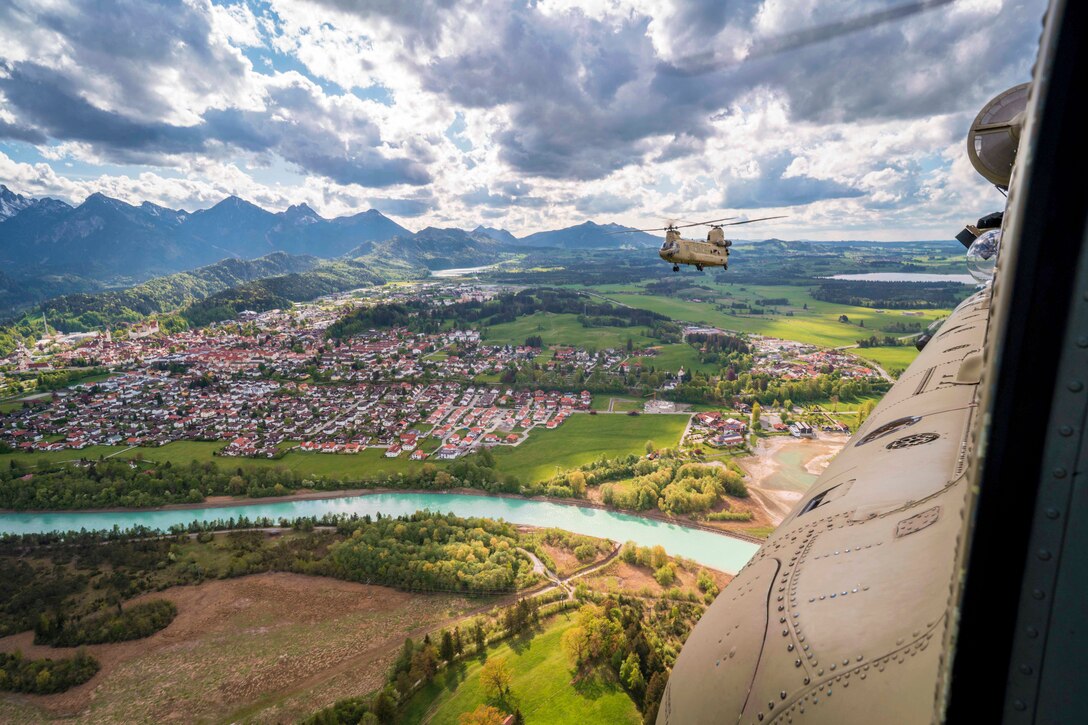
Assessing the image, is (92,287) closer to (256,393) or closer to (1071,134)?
(256,393)

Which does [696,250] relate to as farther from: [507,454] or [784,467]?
[507,454]

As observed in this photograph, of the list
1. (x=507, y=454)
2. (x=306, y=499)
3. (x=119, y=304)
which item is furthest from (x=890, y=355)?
(x=119, y=304)

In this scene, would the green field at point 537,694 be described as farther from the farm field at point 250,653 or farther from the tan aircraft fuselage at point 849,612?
the tan aircraft fuselage at point 849,612

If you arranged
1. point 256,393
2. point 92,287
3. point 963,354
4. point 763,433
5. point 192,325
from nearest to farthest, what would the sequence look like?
point 963,354 < point 763,433 < point 256,393 < point 192,325 < point 92,287

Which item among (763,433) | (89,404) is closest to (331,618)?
(763,433)

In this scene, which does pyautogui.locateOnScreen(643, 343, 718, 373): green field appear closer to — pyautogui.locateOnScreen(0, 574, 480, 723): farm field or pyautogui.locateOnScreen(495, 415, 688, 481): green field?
pyautogui.locateOnScreen(495, 415, 688, 481): green field
